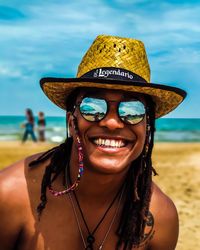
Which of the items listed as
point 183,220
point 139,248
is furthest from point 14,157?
point 139,248

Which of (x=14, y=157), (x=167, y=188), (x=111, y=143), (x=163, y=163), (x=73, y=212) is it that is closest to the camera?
(x=111, y=143)

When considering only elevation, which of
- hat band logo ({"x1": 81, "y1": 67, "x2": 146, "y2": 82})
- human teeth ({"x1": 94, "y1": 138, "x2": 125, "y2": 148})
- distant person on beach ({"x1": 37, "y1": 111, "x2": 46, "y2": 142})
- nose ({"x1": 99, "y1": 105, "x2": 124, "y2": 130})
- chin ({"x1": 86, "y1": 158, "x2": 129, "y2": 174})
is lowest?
distant person on beach ({"x1": 37, "y1": 111, "x2": 46, "y2": 142})

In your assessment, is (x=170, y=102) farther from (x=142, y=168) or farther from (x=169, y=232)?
(x=169, y=232)

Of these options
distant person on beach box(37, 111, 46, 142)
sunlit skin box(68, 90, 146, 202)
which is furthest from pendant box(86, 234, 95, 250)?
distant person on beach box(37, 111, 46, 142)

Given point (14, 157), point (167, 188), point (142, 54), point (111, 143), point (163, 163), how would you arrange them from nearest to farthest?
point (111, 143) < point (142, 54) < point (167, 188) < point (163, 163) < point (14, 157)

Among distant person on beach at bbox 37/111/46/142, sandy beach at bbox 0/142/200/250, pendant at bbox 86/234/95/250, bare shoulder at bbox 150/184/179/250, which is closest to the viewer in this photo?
pendant at bbox 86/234/95/250

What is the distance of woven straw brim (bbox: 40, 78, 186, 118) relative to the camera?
2.85 m

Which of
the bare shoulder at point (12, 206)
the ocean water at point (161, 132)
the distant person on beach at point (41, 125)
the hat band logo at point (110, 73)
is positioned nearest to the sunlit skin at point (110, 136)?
the hat band logo at point (110, 73)

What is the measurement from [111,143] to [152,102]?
0.47 meters

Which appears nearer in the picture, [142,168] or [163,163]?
[142,168]

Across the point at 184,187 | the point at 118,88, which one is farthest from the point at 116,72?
the point at 184,187

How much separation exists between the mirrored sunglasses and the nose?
2 cm

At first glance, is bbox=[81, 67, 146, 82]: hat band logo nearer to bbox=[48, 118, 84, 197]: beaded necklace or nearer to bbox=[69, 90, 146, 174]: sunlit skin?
bbox=[69, 90, 146, 174]: sunlit skin

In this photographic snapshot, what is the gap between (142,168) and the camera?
3354 mm
